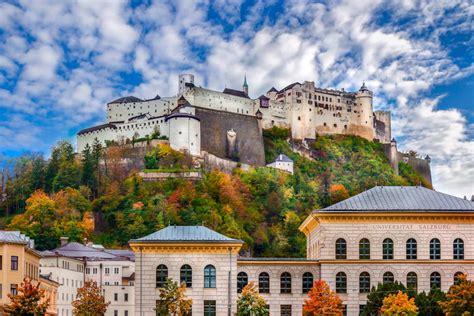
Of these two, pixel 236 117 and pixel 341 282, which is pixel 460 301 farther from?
pixel 236 117

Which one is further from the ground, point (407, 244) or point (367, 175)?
point (367, 175)

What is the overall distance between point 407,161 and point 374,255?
112363mm

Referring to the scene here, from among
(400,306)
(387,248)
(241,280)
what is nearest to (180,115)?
(241,280)

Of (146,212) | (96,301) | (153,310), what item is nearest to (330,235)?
(153,310)

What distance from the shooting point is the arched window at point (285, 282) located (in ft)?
220

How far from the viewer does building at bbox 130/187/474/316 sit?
65.5 meters

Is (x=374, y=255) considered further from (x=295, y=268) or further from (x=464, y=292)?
(x=464, y=292)

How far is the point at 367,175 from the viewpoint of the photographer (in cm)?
16038

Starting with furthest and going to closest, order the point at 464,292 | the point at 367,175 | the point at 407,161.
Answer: the point at 407,161
the point at 367,175
the point at 464,292

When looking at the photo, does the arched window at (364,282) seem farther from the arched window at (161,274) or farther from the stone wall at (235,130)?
the stone wall at (235,130)

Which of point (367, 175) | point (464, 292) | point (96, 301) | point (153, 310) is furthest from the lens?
point (367, 175)

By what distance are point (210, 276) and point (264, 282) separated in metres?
4.01

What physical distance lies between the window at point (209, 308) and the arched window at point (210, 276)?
3.83 feet

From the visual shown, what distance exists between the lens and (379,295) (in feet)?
200
